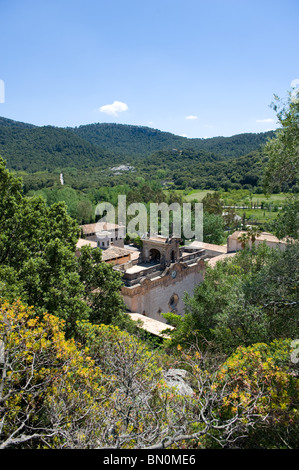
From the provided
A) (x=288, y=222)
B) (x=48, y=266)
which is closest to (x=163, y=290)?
(x=48, y=266)

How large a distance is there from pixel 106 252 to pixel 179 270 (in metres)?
7.65

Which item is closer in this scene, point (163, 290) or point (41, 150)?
point (163, 290)

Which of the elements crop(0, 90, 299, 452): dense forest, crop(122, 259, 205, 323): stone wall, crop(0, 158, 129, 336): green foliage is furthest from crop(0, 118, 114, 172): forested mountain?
crop(0, 90, 299, 452): dense forest

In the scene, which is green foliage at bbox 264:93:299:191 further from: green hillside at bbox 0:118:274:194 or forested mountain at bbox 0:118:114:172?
forested mountain at bbox 0:118:114:172

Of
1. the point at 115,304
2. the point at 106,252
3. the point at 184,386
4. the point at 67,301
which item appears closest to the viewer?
the point at 184,386

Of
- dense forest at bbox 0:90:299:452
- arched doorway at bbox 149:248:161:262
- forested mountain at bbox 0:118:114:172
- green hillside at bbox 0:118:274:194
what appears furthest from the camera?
forested mountain at bbox 0:118:114:172

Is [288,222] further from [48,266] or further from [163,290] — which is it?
[163,290]

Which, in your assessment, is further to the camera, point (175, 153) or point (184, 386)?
point (175, 153)

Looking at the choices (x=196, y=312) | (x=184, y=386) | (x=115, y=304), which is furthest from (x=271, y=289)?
(x=115, y=304)

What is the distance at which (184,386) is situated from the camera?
29.6ft

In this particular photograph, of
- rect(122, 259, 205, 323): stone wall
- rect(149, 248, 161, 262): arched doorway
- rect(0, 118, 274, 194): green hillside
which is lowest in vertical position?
rect(122, 259, 205, 323): stone wall

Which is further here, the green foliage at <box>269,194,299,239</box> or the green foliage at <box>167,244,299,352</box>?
the green foliage at <box>269,194,299,239</box>

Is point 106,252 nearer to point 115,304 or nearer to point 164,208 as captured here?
point 115,304
